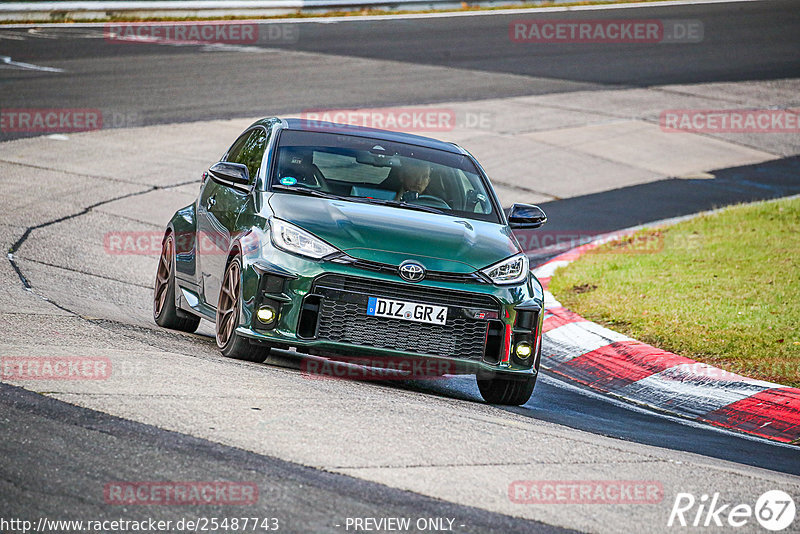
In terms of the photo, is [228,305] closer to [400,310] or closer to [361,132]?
[400,310]

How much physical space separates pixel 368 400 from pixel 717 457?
1990mm

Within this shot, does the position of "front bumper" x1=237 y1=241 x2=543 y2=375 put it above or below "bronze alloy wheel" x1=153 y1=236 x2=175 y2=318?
above

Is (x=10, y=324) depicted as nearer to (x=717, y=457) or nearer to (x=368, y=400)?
(x=368, y=400)

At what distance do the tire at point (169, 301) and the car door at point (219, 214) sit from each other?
17.6 inches

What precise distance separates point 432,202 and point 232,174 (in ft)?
4.53

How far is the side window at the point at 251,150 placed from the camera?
8328 millimetres

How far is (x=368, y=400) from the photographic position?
6.48 metres

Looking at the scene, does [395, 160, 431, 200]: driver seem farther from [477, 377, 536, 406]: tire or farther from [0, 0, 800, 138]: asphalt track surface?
[0, 0, 800, 138]: asphalt track surface

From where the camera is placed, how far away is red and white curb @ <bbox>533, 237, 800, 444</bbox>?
25.7ft

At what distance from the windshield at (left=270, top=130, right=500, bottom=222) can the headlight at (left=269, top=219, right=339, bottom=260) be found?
2.16 ft

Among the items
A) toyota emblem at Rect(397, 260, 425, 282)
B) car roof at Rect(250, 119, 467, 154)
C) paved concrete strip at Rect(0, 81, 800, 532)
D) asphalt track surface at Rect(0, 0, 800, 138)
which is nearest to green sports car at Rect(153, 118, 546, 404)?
toyota emblem at Rect(397, 260, 425, 282)

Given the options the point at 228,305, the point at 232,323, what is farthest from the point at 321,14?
the point at 232,323

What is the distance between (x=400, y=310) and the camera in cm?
700

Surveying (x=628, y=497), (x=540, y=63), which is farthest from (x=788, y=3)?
(x=628, y=497)
